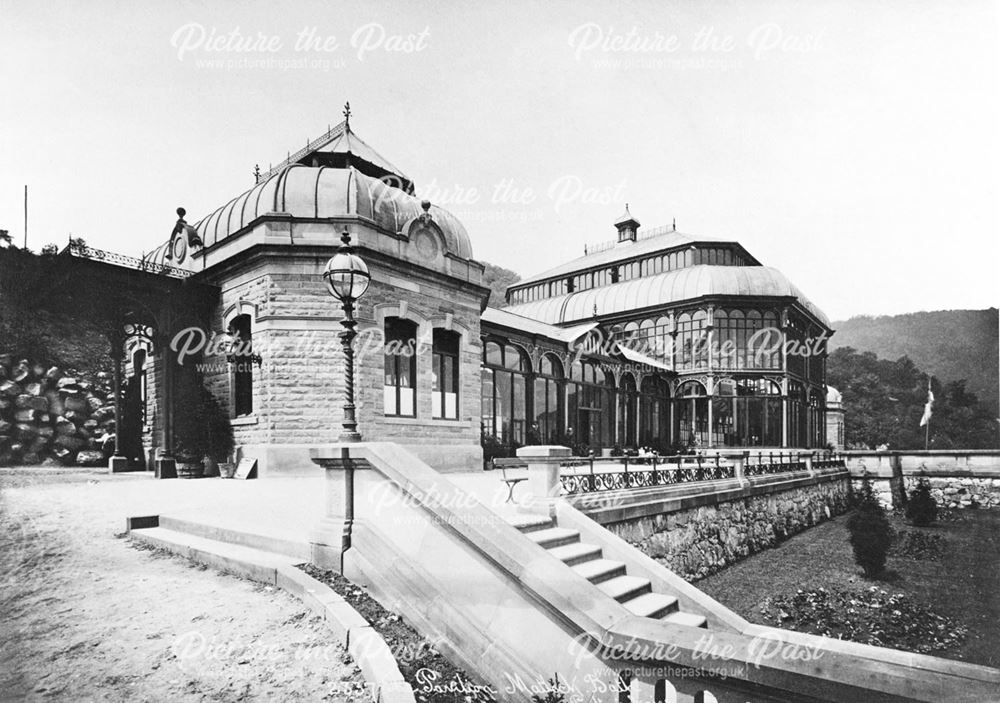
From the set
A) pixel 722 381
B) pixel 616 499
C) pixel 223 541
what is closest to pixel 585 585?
pixel 223 541

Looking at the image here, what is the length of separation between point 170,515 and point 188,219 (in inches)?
539

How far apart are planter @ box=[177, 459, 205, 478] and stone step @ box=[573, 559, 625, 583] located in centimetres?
1122

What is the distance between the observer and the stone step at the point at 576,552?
7102 mm

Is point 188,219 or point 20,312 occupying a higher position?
point 188,219

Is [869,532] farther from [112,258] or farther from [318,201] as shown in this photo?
[112,258]

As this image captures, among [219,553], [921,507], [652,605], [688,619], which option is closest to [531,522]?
[652,605]

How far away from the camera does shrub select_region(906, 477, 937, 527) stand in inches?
893

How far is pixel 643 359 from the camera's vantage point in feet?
98.6

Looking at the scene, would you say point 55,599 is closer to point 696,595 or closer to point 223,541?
point 223,541

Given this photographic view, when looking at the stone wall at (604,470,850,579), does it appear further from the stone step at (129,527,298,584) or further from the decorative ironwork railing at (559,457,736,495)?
the stone step at (129,527,298,584)

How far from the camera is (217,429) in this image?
49.3 ft

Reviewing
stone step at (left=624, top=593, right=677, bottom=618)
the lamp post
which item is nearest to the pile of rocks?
the lamp post

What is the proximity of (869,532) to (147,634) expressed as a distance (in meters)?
23.1

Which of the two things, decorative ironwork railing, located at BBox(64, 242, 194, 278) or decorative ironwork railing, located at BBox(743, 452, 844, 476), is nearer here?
decorative ironwork railing, located at BBox(64, 242, 194, 278)
